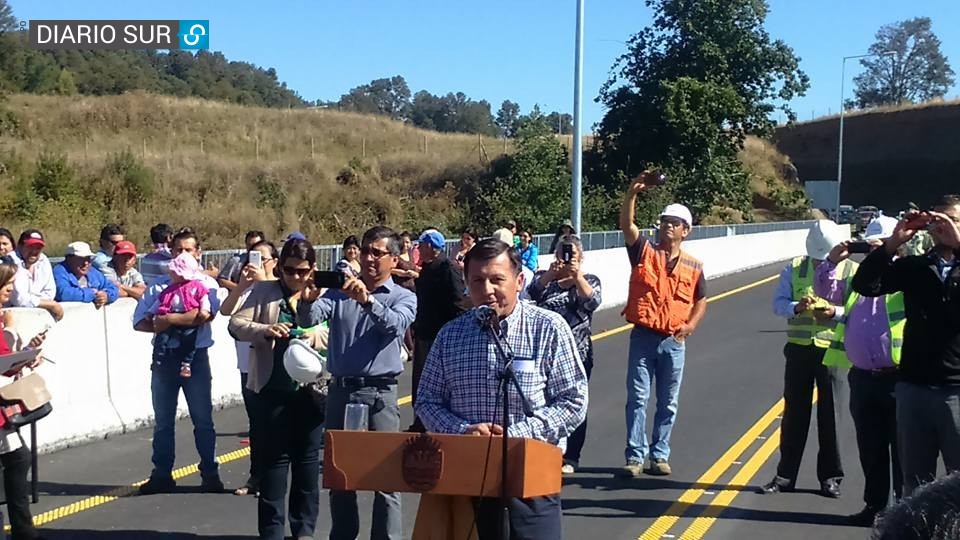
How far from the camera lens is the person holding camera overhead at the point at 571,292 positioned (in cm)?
766

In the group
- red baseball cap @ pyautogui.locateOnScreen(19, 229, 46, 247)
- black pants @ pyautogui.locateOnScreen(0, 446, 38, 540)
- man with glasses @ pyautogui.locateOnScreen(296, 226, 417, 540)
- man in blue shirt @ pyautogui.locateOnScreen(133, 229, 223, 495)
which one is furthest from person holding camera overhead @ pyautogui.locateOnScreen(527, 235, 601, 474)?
red baseball cap @ pyautogui.locateOnScreen(19, 229, 46, 247)

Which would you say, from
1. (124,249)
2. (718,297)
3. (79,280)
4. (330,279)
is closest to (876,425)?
(330,279)

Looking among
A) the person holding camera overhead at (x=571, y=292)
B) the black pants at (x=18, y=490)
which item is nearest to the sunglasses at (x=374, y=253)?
the person holding camera overhead at (x=571, y=292)

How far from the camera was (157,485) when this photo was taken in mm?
8062

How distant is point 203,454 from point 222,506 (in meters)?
0.59

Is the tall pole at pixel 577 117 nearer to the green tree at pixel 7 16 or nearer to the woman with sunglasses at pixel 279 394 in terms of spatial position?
the woman with sunglasses at pixel 279 394

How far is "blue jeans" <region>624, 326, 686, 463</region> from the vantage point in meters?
8.51

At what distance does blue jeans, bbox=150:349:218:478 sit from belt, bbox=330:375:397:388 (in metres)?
2.32

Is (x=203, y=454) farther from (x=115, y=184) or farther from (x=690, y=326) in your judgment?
(x=115, y=184)

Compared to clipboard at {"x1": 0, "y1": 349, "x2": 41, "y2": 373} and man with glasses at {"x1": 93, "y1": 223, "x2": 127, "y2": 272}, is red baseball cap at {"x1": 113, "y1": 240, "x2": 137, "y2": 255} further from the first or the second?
clipboard at {"x1": 0, "y1": 349, "x2": 41, "y2": 373}

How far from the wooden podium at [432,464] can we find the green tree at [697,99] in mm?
42528

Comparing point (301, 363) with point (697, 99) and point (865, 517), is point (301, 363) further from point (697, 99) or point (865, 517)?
point (697, 99)

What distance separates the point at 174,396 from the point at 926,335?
5.21 meters

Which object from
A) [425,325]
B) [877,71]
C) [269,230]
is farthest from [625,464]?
[877,71]
